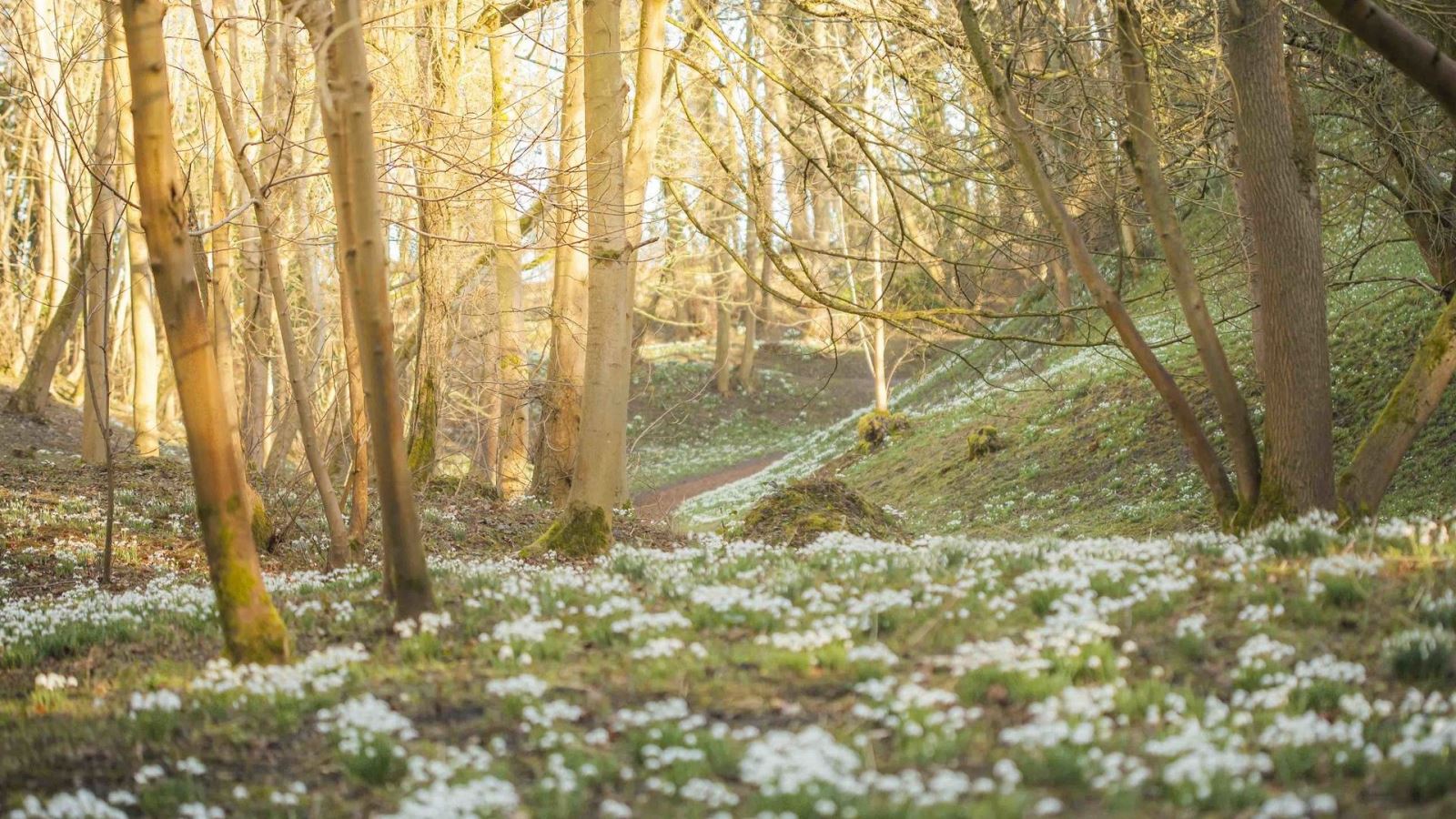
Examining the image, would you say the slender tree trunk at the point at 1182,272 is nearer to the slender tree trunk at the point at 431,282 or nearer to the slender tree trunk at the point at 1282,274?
the slender tree trunk at the point at 1282,274

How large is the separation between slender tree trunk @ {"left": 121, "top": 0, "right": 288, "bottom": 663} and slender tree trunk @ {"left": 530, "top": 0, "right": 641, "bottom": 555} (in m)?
5.14

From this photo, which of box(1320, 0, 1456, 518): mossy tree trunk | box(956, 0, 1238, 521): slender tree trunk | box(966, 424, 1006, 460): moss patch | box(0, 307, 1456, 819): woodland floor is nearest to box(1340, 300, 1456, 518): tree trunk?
box(1320, 0, 1456, 518): mossy tree trunk

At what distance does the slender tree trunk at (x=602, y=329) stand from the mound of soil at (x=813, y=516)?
2.42 metres

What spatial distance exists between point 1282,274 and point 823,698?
20.7ft

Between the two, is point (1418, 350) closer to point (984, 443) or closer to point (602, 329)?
point (602, 329)

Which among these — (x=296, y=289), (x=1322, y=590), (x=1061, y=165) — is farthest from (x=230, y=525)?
(x=296, y=289)

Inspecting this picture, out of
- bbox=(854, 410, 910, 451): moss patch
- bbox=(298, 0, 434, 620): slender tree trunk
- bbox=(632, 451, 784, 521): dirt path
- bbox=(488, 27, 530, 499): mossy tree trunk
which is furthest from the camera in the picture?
bbox=(632, 451, 784, 521): dirt path

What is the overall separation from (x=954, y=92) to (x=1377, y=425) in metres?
5.88

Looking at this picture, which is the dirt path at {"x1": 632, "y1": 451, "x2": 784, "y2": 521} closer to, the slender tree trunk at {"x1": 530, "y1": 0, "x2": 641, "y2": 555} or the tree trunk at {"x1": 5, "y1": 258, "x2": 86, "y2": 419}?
the tree trunk at {"x1": 5, "y1": 258, "x2": 86, "y2": 419}

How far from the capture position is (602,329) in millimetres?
11695

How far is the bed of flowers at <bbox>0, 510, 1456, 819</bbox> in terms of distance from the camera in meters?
4.20

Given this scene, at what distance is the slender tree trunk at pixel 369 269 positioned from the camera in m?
6.71

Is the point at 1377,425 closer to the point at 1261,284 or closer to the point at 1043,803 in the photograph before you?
the point at 1261,284

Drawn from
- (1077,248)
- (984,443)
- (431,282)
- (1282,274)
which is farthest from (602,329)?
(984,443)
